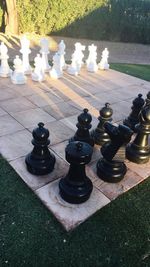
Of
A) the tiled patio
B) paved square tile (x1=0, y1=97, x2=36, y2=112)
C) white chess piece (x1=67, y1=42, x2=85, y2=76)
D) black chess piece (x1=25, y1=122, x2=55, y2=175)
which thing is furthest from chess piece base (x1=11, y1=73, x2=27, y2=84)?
black chess piece (x1=25, y1=122, x2=55, y2=175)

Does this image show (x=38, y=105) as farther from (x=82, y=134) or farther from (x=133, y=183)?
(x=133, y=183)

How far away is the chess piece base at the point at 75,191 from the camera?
252 cm

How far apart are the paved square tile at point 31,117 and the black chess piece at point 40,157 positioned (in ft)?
3.50

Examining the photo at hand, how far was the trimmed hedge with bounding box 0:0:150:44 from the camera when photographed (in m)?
13.1

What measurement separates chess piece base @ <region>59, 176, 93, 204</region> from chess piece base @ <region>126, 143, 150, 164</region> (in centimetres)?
87

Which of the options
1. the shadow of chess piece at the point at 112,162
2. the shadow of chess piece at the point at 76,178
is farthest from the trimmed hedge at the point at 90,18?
the shadow of chess piece at the point at 76,178

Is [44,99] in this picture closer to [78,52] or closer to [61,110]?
[61,110]

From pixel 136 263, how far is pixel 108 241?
0.28 m

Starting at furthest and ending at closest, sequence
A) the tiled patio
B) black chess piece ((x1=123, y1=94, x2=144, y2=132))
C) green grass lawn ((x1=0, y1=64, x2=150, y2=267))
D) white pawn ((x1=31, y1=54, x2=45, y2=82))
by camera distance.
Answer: white pawn ((x1=31, y1=54, x2=45, y2=82))
black chess piece ((x1=123, y1=94, x2=144, y2=132))
the tiled patio
green grass lawn ((x1=0, y1=64, x2=150, y2=267))

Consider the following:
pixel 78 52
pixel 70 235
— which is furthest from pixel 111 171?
pixel 78 52

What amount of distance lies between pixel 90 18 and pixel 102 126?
12.5 meters

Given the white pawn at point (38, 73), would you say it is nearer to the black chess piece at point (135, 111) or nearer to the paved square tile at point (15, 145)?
the paved square tile at point (15, 145)

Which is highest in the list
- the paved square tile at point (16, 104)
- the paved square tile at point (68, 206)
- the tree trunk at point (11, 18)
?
the tree trunk at point (11, 18)

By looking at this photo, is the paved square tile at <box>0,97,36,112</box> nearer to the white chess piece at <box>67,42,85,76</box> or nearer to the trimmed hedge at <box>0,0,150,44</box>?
the white chess piece at <box>67,42,85,76</box>
